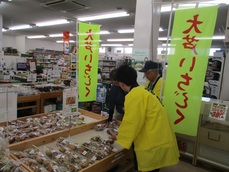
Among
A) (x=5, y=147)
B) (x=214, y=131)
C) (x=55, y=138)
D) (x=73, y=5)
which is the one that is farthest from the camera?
→ (x=73, y=5)

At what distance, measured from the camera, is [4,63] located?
19.4ft

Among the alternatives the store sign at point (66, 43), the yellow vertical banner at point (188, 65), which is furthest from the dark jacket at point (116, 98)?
the store sign at point (66, 43)

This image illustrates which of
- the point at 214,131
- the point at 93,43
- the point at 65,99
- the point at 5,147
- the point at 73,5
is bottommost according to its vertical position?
the point at 214,131

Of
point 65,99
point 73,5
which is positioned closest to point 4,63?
point 73,5

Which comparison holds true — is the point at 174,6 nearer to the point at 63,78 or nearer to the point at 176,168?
the point at 176,168

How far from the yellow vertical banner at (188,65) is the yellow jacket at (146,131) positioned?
0.59 m

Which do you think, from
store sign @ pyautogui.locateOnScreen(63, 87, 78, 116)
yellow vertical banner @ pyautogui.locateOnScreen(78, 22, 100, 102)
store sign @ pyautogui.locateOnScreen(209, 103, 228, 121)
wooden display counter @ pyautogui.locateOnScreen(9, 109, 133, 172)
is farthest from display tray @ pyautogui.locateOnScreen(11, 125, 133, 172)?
store sign @ pyautogui.locateOnScreen(209, 103, 228, 121)

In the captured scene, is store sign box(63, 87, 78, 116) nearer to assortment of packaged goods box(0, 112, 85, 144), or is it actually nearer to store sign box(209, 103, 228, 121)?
assortment of packaged goods box(0, 112, 85, 144)

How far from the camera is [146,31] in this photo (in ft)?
11.5

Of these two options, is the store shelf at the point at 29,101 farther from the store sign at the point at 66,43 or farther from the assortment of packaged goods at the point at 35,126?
the store sign at the point at 66,43

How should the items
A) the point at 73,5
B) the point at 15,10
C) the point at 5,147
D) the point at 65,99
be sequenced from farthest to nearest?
the point at 15,10, the point at 73,5, the point at 65,99, the point at 5,147

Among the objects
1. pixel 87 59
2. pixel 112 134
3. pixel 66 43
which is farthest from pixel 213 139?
pixel 66 43

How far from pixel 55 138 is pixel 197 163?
2631 mm

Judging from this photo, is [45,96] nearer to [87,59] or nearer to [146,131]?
[87,59]
